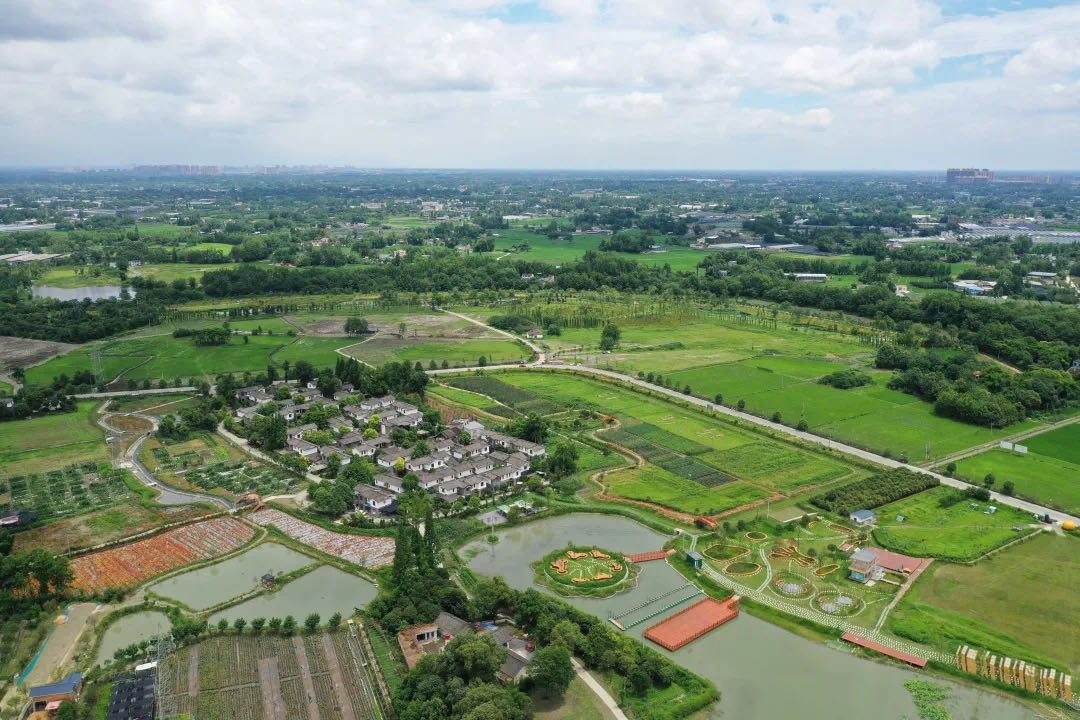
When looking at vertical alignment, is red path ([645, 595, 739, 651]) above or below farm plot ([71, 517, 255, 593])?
above

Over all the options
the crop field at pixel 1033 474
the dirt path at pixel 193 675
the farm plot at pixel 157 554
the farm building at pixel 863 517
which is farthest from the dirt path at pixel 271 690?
the crop field at pixel 1033 474

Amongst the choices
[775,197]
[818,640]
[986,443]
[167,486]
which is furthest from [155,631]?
[775,197]

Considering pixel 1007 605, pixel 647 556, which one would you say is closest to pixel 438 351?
pixel 647 556

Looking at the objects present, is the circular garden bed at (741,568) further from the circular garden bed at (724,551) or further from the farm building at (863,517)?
the farm building at (863,517)

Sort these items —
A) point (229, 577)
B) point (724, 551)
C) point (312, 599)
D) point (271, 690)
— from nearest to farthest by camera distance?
point (271, 690)
point (312, 599)
point (229, 577)
point (724, 551)

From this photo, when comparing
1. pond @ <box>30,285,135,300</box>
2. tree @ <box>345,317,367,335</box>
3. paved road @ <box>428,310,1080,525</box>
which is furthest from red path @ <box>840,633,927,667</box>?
pond @ <box>30,285,135,300</box>

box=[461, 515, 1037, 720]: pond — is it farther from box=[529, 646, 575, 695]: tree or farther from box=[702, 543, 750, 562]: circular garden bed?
box=[529, 646, 575, 695]: tree

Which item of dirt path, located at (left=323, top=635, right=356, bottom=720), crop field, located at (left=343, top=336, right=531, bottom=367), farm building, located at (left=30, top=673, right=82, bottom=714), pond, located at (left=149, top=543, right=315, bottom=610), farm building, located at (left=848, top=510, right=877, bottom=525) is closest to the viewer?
farm building, located at (left=30, top=673, right=82, bottom=714)

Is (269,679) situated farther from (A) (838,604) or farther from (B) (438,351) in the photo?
(B) (438,351)
